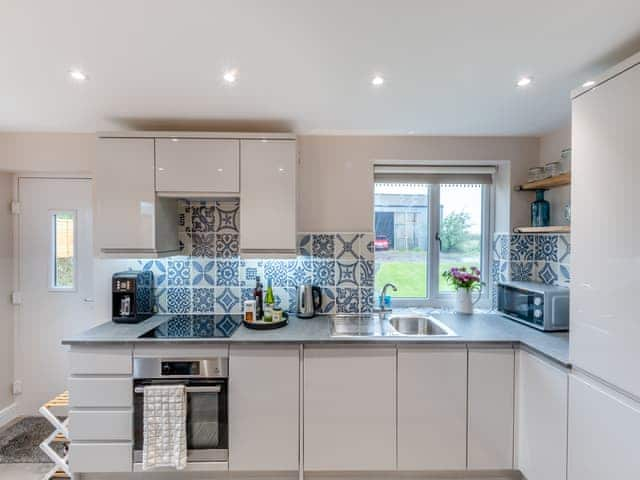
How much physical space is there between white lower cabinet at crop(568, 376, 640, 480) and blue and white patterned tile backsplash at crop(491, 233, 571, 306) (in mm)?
1177

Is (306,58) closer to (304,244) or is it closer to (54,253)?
(304,244)

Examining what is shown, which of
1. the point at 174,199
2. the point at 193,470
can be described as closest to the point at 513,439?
the point at 193,470

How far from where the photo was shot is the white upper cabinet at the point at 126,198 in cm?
223

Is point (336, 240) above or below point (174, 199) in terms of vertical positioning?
below

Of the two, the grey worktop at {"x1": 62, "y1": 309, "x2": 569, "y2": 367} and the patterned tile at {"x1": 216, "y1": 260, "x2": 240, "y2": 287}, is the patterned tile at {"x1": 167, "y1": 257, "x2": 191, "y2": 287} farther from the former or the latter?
the grey worktop at {"x1": 62, "y1": 309, "x2": 569, "y2": 367}

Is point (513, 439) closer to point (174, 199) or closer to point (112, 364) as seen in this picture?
point (112, 364)

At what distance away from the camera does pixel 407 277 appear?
9.34ft

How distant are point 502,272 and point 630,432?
1.53 metres

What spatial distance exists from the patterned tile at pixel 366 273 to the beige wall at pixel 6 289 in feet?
9.37

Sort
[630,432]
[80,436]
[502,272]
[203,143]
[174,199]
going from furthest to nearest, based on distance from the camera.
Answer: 1. [502,272]
2. [174,199]
3. [203,143]
4. [80,436]
5. [630,432]

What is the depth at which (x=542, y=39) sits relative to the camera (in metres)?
1.34

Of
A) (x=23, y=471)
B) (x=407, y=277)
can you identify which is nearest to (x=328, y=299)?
(x=407, y=277)

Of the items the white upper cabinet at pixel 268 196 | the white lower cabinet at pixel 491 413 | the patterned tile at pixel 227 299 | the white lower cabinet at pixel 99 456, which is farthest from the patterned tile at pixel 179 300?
the white lower cabinet at pixel 491 413

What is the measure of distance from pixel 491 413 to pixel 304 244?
5.49 feet
